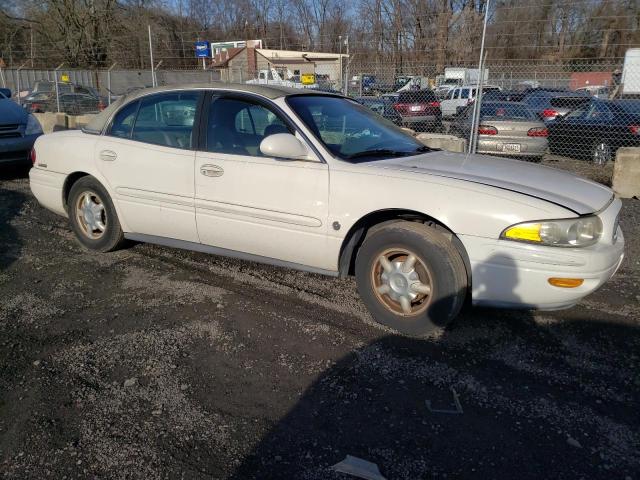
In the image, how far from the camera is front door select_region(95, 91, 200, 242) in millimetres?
4359

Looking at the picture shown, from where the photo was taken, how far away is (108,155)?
15.7 ft

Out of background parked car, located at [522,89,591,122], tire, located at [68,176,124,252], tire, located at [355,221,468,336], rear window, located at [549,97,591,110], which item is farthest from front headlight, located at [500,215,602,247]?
rear window, located at [549,97,591,110]

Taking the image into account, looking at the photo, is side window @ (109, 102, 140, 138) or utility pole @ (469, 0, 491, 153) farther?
utility pole @ (469, 0, 491, 153)

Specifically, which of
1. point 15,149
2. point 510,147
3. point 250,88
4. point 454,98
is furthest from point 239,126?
point 454,98

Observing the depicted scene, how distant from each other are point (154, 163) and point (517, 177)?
2.84m

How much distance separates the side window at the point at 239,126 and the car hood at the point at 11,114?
5774mm

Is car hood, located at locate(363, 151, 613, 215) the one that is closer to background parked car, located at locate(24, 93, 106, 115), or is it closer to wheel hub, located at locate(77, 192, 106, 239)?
wheel hub, located at locate(77, 192, 106, 239)

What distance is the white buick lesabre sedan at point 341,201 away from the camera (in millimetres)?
3229

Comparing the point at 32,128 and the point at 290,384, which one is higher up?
the point at 32,128

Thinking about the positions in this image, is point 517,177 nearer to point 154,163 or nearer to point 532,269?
point 532,269

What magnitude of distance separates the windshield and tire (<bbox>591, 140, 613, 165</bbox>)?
26.8 ft

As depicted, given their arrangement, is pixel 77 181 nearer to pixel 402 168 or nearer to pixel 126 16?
pixel 402 168

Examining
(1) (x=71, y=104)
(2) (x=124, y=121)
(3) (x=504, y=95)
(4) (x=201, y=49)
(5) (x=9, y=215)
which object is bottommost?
(5) (x=9, y=215)

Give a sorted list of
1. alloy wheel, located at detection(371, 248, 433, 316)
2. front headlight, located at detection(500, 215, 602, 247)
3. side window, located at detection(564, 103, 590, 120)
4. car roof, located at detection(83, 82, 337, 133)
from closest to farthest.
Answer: front headlight, located at detection(500, 215, 602, 247) < alloy wheel, located at detection(371, 248, 433, 316) < car roof, located at detection(83, 82, 337, 133) < side window, located at detection(564, 103, 590, 120)
